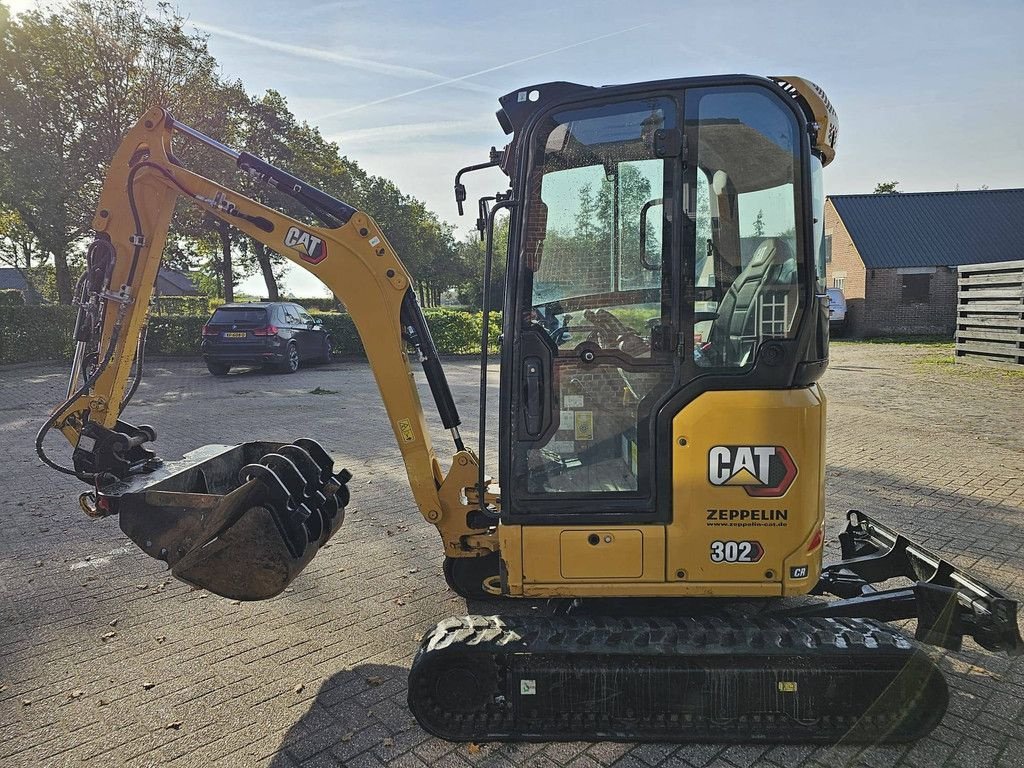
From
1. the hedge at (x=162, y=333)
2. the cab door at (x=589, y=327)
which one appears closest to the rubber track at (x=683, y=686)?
the cab door at (x=589, y=327)

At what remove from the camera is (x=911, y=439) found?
28.6 ft

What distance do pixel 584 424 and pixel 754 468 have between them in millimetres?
749

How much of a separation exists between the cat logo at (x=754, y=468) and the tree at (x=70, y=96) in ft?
66.9

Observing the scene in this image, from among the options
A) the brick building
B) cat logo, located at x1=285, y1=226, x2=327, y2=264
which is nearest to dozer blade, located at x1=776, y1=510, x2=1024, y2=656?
cat logo, located at x1=285, y1=226, x2=327, y2=264

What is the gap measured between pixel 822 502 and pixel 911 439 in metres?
6.65

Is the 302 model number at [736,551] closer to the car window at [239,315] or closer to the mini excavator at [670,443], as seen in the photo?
the mini excavator at [670,443]

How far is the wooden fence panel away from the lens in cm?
1468

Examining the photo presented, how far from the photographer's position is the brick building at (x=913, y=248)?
2723 centimetres

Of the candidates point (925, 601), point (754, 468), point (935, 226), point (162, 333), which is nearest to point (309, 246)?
point (754, 468)

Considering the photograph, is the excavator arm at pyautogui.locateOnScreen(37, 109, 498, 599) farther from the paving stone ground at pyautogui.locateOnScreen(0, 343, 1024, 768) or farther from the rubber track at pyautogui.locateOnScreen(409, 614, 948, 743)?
the rubber track at pyautogui.locateOnScreen(409, 614, 948, 743)

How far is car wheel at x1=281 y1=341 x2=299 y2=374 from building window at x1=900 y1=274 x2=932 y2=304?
23380mm

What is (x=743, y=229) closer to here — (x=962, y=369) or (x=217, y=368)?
(x=217, y=368)

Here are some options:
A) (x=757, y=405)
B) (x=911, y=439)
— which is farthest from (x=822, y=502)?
(x=911, y=439)

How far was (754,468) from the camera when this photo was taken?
2959 millimetres
